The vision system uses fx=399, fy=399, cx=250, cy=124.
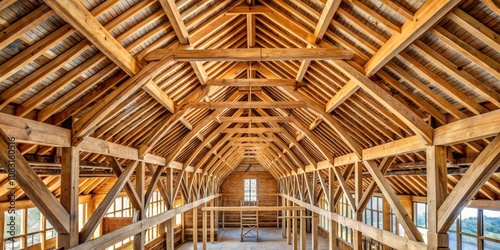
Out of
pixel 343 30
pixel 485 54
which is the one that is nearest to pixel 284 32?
pixel 343 30

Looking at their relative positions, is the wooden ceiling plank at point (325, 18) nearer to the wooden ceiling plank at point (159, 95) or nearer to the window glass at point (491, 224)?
the wooden ceiling plank at point (159, 95)

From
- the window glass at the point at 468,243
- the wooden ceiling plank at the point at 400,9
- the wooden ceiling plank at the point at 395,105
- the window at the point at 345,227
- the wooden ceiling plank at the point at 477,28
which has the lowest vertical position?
the window at the point at 345,227

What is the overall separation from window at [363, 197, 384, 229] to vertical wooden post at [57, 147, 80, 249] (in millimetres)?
11908

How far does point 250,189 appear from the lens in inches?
1143

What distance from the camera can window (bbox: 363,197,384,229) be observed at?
15117 mm

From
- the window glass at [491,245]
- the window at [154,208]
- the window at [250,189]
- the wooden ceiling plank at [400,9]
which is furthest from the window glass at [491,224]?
the window at [250,189]

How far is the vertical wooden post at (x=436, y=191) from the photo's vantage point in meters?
5.18

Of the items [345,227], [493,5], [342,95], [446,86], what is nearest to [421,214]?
[345,227]

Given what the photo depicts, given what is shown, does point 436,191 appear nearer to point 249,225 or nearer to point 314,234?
point 314,234

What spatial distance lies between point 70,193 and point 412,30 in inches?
186

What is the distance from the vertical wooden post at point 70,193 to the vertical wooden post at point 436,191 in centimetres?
482

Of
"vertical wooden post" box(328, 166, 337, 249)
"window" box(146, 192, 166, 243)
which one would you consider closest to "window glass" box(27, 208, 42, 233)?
"window" box(146, 192, 166, 243)

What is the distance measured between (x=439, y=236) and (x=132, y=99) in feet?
16.1

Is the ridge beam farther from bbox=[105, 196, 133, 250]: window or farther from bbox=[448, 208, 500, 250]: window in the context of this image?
bbox=[105, 196, 133, 250]: window
